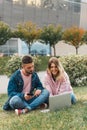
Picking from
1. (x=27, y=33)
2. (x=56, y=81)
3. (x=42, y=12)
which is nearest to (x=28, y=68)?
(x=56, y=81)

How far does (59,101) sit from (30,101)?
0.57 meters

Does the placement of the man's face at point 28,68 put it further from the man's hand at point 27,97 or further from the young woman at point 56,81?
the young woman at point 56,81

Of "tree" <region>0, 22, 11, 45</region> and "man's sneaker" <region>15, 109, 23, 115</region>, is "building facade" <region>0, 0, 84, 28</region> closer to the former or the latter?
"tree" <region>0, 22, 11, 45</region>

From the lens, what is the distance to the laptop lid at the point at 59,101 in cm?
633

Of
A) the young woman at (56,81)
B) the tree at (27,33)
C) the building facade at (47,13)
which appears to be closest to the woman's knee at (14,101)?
the young woman at (56,81)

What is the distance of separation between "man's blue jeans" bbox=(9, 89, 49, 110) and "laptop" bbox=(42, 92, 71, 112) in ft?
0.88

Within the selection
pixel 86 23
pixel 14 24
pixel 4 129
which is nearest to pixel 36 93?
pixel 4 129

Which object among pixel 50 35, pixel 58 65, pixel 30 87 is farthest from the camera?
pixel 50 35

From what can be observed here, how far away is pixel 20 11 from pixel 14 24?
2624 millimetres

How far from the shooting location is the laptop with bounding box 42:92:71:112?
6.33 meters

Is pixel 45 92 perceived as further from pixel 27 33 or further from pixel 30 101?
pixel 27 33

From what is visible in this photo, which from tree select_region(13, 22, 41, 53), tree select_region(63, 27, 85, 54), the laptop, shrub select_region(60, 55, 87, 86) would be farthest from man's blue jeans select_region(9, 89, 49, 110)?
Answer: tree select_region(63, 27, 85, 54)

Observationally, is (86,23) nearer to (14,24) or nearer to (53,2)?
(53,2)

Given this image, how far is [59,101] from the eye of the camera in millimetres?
6398
